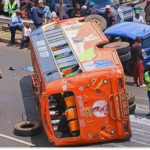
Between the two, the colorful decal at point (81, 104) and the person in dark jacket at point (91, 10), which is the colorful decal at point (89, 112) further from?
the person in dark jacket at point (91, 10)

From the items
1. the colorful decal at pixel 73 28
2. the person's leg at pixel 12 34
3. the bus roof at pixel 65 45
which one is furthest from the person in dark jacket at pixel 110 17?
the colorful decal at pixel 73 28

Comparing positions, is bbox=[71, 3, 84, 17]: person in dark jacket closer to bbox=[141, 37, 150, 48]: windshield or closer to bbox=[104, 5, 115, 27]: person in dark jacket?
bbox=[104, 5, 115, 27]: person in dark jacket

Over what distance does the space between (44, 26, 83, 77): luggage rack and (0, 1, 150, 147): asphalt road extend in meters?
1.81

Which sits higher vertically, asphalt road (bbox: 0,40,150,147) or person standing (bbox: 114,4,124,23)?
person standing (bbox: 114,4,124,23)

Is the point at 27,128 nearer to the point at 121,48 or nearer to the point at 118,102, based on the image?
the point at 118,102

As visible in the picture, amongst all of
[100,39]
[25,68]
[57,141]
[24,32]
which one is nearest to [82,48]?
[100,39]

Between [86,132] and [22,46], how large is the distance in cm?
1039

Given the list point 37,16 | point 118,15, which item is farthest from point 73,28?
point 118,15

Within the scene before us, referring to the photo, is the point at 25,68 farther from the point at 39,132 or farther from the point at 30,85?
the point at 39,132

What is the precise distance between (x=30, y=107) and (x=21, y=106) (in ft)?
0.90

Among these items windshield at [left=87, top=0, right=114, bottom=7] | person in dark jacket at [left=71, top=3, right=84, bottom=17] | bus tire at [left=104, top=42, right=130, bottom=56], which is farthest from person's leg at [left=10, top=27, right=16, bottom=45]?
bus tire at [left=104, top=42, right=130, bottom=56]

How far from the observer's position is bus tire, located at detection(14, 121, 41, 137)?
1310 cm

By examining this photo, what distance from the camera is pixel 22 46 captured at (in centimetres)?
2175

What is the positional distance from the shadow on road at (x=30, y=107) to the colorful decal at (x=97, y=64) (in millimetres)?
2089
